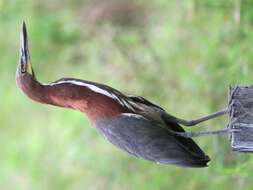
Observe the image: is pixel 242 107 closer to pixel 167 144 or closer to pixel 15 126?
pixel 167 144

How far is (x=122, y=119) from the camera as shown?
1637 mm

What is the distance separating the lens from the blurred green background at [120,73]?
275cm

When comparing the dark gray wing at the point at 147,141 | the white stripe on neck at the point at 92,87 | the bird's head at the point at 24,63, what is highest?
the bird's head at the point at 24,63

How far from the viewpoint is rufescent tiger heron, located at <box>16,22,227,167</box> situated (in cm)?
162

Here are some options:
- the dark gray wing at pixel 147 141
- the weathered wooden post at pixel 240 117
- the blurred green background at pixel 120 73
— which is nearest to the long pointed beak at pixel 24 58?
the dark gray wing at pixel 147 141

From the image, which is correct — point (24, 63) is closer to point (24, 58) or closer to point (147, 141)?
point (24, 58)

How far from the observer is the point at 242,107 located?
1.58 metres

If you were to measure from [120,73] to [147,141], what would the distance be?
1.96 m

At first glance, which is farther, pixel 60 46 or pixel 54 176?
pixel 60 46

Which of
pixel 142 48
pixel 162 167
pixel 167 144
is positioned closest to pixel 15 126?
pixel 142 48

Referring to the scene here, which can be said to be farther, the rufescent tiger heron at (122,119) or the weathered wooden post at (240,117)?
the rufescent tiger heron at (122,119)

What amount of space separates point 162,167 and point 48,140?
1.39 m

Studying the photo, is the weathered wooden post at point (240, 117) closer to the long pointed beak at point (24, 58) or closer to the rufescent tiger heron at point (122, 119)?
the rufescent tiger heron at point (122, 119)

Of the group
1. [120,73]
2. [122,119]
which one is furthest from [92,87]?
[120,73]
